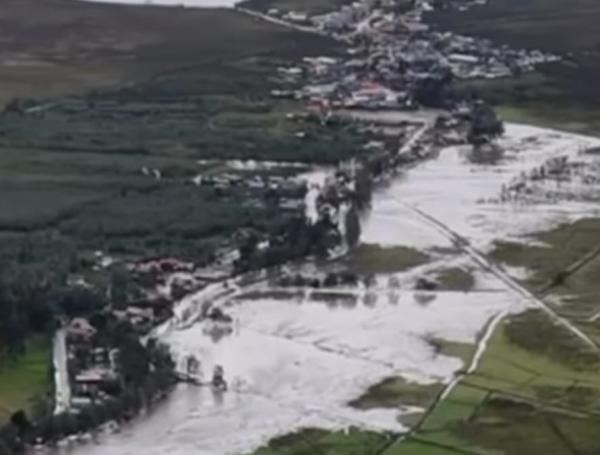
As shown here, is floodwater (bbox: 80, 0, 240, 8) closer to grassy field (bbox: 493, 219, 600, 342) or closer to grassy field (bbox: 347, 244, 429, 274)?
grassy field (bbox: 493, 219, 600, 342)

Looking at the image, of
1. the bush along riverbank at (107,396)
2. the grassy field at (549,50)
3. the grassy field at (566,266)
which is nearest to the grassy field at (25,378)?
the bush along riverbank at (107,396)

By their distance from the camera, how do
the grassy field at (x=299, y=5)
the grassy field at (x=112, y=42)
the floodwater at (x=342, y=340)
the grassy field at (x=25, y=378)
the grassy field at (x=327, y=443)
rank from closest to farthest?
the grassy field at (x=327, y=443) → the floodwater at (x=342, y=340) → the grassy field at (x=25, y=378) → the grassy field at (x=112, y=42) → the grassy field at (x=299, y=5)

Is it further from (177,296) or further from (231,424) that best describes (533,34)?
(231,424)

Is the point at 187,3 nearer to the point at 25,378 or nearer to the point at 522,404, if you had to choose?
the point at 25,378

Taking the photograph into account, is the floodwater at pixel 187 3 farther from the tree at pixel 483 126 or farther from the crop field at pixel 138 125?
the tree at pixel 483 126

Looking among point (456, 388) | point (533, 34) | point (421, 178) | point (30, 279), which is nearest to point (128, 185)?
point (421, 178)

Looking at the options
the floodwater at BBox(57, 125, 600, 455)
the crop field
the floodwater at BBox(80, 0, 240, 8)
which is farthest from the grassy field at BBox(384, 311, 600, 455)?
the floodwater at BBox(80, 0, 240, 8)

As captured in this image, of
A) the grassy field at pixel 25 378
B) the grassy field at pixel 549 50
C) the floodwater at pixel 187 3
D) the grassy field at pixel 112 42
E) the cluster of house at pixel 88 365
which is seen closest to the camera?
the grassy field at pixel 25 378
